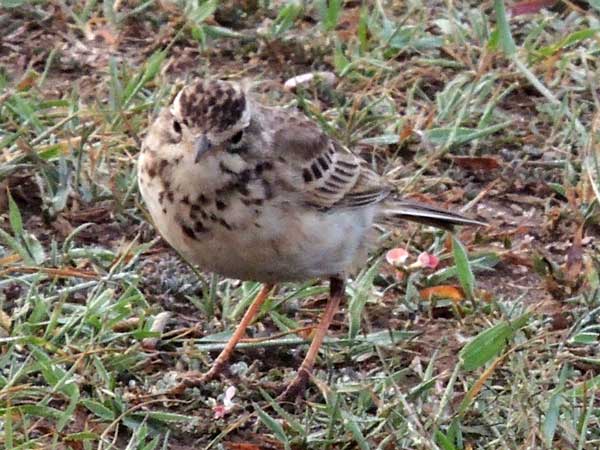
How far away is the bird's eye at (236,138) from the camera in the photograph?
220 inches

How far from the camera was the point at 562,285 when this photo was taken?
6.53 m

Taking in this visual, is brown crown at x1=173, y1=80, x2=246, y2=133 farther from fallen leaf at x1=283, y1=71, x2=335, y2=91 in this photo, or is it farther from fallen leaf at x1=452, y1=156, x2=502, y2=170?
fallen leaf at x1=283, y1=71, x2=335, y2=91

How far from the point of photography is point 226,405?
572 cm

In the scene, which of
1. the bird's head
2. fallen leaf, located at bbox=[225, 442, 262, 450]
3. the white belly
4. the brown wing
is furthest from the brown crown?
fallen leaf, located at bbox=[225, 442, 262, 450]

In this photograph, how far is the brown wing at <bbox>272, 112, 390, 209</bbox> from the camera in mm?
5977

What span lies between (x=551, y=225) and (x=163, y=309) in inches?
76.6

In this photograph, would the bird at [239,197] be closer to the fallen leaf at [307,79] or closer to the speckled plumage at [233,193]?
the speckled plumage at [233,193]

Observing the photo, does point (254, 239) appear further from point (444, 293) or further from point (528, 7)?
point (528, 7)

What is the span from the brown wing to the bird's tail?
0.26ft

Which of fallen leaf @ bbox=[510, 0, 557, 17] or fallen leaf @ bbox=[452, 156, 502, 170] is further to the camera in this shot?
fallen leaf @ bbox=[510, 0, 557, 17]

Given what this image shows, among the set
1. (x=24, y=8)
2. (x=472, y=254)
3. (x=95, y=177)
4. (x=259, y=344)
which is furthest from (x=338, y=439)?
(x=24, y=8)

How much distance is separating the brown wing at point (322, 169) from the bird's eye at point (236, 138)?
0.95ft

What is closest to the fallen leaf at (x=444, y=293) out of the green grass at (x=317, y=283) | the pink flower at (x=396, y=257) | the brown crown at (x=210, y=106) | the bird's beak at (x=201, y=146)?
the green grass at (x=317, y=283)

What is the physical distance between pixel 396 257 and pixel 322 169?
0.60 m
